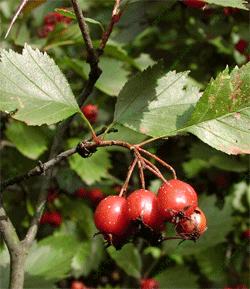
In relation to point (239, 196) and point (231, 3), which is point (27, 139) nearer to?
point (231, 3)

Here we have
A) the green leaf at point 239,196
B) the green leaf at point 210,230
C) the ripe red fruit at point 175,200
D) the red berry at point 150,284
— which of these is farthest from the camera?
the green leaf at point 239,196

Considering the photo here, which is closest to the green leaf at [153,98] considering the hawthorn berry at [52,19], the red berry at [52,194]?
the red berry at [52,194]

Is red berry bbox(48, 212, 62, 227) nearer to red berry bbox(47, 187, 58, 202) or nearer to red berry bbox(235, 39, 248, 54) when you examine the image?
red berry bbox(47, 187, 58, 202)

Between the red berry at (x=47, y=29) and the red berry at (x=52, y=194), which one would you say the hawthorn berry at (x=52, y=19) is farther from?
the red berry at (x=52, y=194)

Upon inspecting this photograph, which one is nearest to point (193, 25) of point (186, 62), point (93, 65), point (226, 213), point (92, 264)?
point (186, 62)

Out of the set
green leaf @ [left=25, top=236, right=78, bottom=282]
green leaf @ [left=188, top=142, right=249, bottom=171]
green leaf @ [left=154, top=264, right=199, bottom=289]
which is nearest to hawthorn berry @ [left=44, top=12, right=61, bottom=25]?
green leaf @ [left=188, top=142, right=249, bottom=171]

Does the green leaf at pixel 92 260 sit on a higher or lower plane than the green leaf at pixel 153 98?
lower
